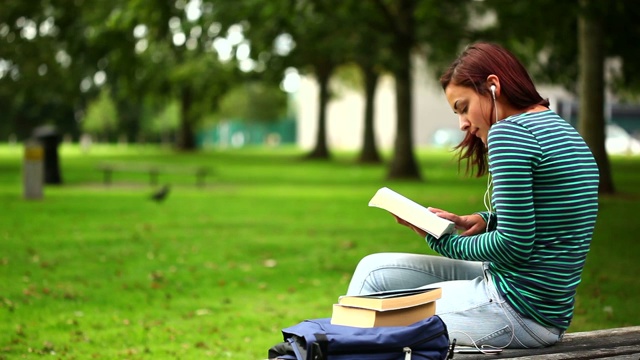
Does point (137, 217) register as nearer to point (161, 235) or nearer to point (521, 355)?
point (161, 235)

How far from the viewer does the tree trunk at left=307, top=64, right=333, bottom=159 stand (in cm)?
4441

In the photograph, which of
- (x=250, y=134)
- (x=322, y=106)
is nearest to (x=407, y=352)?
(x=322, y=106)

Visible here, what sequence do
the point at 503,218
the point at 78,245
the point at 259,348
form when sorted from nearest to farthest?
1. the point at 503,218
2. the point at 259,348
3. the point at 78,245

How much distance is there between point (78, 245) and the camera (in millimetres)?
12320

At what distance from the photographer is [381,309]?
3.36 meters

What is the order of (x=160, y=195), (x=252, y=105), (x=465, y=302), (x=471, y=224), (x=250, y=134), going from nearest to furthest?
(x=465, y=302) < (x=471, y=224) < (x=160, y=195) < (x=252, y=105) < (x=250, y=134)

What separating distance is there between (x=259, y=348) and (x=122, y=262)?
177 inches

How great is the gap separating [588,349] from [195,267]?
7.25m

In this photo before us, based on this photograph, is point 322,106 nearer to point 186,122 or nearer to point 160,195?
point 186,122

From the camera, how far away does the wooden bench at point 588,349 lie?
3.67m

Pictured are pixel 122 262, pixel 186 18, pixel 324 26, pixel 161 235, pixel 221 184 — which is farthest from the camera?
pixel 324 26

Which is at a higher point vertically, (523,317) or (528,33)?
(528,33)

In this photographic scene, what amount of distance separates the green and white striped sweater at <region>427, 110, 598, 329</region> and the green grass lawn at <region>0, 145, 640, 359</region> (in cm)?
319

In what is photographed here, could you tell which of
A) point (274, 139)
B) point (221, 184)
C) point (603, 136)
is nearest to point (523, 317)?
point (603, 136)
